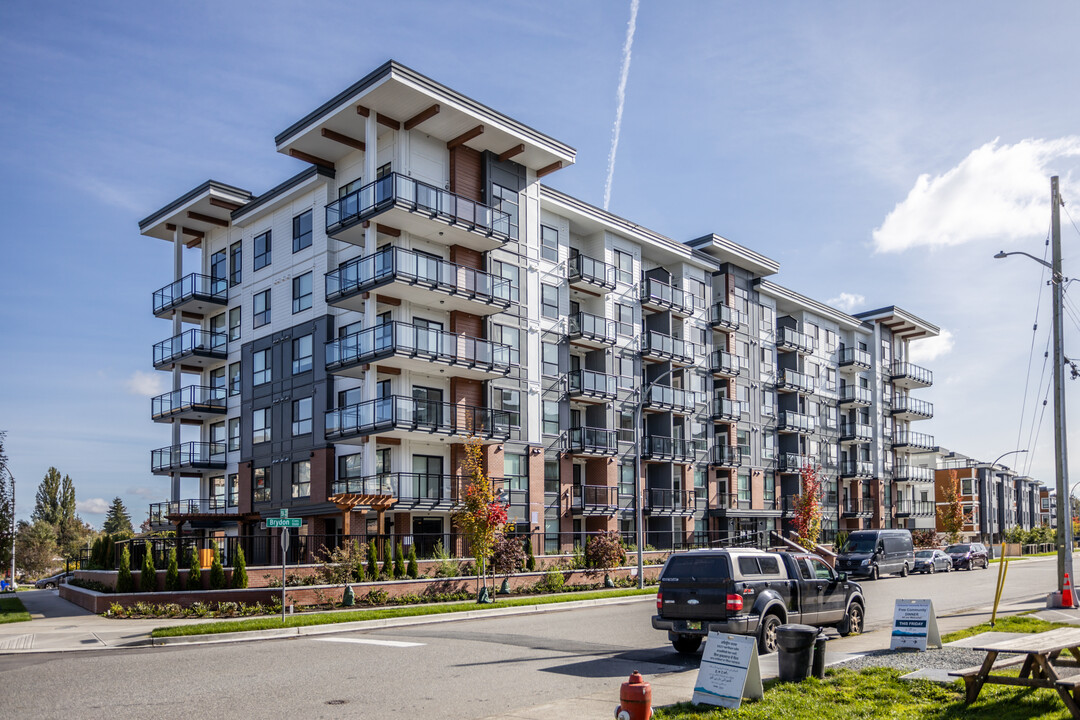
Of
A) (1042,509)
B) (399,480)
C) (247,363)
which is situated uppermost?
(247,363)

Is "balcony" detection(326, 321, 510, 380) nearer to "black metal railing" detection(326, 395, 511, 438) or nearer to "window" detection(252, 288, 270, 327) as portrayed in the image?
"black metal railing" detection(326, 395, 511, 438)

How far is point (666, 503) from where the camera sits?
4988 cm

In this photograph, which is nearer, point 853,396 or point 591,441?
point 591,441

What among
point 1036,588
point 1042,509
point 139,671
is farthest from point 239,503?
point 1042,509

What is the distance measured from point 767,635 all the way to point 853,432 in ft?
188

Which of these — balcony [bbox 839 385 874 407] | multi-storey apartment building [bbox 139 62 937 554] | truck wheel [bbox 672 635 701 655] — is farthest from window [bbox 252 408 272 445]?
balcony [bbox 839 385 874 407]

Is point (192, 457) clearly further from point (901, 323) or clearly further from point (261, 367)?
point (901, 323)

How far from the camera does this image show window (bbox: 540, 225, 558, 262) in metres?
44.8

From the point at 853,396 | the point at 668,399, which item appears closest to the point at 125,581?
the point at 668,399

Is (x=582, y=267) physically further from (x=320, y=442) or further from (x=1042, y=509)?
(x=1042, y=509)

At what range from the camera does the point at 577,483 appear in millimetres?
46375

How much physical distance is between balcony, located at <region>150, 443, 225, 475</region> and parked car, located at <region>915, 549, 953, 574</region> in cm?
3580

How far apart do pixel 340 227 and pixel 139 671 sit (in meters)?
24.2

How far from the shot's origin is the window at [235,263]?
46500 mm
